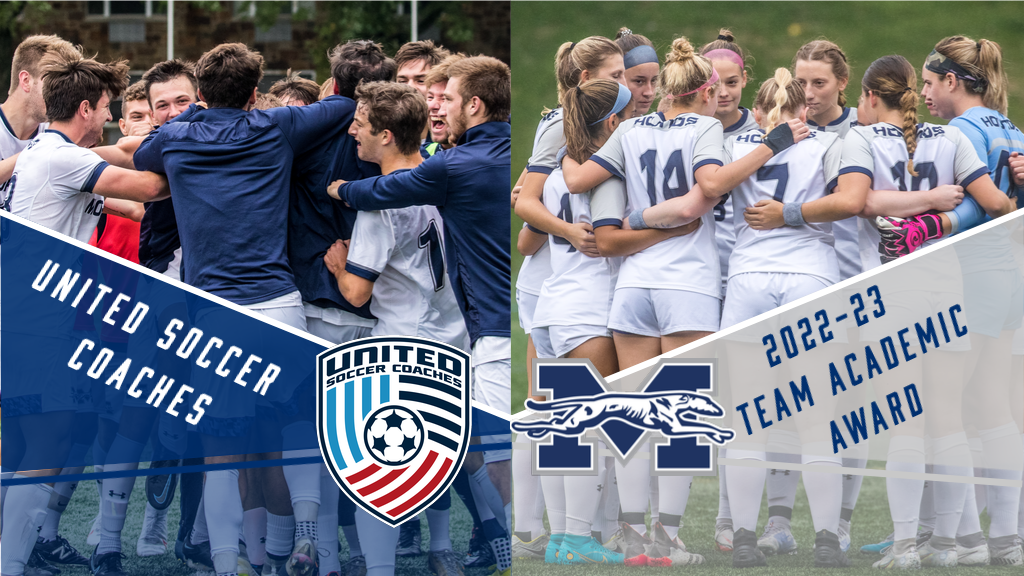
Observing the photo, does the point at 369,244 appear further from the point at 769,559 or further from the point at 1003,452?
the point at 1003,452

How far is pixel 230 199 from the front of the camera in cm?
349

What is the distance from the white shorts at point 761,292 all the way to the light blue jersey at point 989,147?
55cm

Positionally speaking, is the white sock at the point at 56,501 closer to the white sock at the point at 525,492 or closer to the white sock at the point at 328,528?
the white sock at the point at 328,528

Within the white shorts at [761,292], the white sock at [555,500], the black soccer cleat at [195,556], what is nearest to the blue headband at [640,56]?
the white shorts at [761,292]

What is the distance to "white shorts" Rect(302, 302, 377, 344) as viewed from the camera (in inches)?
141

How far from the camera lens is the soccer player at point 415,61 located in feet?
13.6

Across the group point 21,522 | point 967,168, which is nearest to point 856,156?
point 967,168

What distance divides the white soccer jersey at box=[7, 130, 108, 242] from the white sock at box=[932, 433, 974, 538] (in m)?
3.20

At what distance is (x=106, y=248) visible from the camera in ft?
12.2

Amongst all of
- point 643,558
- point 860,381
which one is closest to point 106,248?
point 643,558

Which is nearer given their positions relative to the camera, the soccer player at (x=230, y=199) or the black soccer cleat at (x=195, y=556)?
the soccer player at (x=230, y=199)

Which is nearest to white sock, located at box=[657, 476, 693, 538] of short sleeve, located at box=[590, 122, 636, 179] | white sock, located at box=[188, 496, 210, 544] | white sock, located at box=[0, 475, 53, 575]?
short sleeve, located at box=[590, 122, 636, 179]

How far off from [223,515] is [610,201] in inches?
70.8

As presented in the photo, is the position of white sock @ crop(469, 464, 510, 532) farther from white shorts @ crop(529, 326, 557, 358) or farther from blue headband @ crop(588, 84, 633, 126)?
blue headband @ crop(588, 84, 633, 126)
